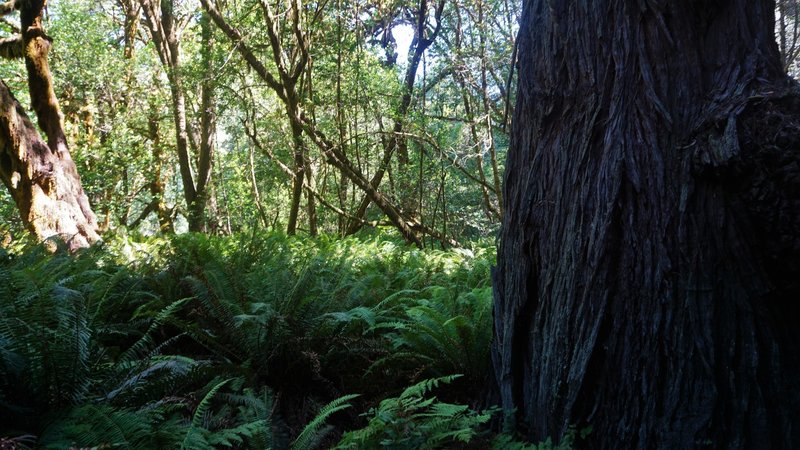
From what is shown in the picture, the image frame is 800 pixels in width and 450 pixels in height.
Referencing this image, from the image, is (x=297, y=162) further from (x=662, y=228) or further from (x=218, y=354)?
(x=662, y=228)

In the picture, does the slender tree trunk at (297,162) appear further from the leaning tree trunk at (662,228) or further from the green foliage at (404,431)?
the green foliage at (404,431)

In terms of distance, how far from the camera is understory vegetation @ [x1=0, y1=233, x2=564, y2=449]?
2.18m

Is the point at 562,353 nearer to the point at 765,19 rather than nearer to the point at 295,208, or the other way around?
the point at 765,19

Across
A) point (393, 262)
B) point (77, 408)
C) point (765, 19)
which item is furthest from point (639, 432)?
point (393, 262)

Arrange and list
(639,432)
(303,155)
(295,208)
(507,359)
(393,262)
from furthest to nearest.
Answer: (295,208), (303,155), (393,262), (507,359), (639,432)

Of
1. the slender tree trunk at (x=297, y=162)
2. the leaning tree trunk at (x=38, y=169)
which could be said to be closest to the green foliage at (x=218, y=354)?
the leaning tree trunk at (x=38, y=169)

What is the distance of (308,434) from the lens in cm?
221

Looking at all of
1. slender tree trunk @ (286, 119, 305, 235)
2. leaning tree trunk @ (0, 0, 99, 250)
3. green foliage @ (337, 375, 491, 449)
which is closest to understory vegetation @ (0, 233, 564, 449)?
green foliage @ (337, 375, 491, 449)

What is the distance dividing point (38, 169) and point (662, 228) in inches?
291

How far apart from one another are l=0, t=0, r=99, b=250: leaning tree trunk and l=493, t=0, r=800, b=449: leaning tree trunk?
6121 mm

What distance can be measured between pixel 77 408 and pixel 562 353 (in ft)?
6.69

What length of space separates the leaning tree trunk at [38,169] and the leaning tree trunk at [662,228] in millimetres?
6121

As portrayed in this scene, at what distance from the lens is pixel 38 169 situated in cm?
688

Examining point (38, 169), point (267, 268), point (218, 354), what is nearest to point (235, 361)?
point (218, 354)
